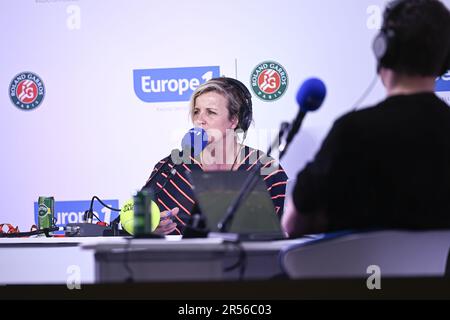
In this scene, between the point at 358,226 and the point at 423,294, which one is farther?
the point at 358,226

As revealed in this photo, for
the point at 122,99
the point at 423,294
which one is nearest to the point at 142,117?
the point at 122,99

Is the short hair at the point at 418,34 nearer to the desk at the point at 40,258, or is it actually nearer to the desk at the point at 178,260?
the desk at the point at 178,260

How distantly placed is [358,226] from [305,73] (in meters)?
1.76

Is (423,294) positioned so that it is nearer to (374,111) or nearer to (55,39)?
(374,111)

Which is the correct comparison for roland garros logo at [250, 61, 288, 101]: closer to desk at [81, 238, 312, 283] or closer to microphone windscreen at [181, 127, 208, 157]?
microphone windscreen at [181, 127, 208, 157]

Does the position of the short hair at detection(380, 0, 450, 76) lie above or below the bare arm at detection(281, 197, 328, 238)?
above

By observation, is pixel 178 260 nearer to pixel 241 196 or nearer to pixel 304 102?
pixel 241 196

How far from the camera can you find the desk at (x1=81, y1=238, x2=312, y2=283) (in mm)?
1244

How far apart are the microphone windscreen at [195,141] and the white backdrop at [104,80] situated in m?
0.05

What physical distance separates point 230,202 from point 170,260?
21cm

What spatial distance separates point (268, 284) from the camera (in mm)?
1112

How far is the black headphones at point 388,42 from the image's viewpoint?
4.43 feet

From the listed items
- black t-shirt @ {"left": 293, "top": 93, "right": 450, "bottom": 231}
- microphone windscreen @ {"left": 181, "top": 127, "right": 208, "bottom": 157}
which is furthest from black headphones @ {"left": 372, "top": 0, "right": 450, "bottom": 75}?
microphone windscreen @ {"left": 181, "top": 127, "right": 208, "bottom": 157}

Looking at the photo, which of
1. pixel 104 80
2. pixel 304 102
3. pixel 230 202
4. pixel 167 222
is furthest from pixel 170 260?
pixel 104 80
